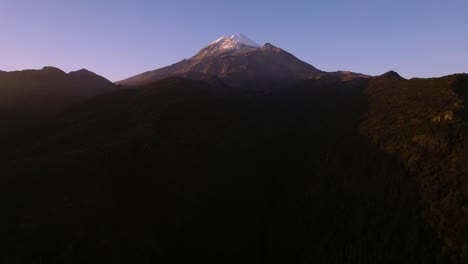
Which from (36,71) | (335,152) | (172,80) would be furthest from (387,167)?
(36,71)

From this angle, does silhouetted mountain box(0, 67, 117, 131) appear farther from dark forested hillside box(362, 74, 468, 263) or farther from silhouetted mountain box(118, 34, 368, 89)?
dark forested hillside box(362, 74, 468, 263)

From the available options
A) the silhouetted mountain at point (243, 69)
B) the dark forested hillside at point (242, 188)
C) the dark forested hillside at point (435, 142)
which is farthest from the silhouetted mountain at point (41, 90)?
the dark forested hillside at point (435, 142)

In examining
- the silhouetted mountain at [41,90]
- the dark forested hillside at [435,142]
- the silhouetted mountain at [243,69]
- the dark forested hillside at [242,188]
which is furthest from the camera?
the silhouetted mountain at [243,69]

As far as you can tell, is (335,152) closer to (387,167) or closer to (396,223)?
(387,167)

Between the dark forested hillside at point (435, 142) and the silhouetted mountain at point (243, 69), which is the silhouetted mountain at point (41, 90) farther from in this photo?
the dark forested hillside at point (435, 142)

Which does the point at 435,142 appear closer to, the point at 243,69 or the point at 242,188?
the point at 242,188

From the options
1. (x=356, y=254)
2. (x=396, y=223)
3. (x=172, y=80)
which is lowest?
(x=356, y=254)
